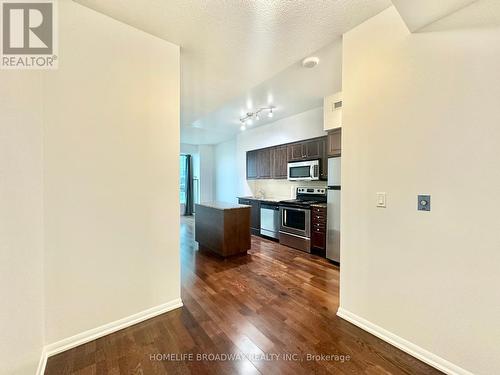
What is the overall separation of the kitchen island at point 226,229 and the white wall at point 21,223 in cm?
228

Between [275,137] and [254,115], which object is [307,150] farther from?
[254,115]

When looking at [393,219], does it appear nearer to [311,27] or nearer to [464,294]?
[464,294]

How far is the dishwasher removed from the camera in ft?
14.9

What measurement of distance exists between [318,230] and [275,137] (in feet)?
8.21

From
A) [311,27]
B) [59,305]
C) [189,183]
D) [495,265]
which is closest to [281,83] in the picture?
[311,27]

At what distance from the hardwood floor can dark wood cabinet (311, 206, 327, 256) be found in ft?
3.00

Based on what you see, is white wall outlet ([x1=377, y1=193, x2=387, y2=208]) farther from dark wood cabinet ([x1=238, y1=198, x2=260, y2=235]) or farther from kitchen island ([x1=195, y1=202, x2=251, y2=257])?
dark wood cabinet ([x1=238, y1=198, x2=260, y2=235])

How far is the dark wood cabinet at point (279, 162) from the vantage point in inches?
190

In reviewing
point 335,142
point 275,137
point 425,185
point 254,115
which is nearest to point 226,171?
point 275,137

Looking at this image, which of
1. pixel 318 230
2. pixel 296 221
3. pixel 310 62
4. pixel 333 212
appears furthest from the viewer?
pixel 296 221

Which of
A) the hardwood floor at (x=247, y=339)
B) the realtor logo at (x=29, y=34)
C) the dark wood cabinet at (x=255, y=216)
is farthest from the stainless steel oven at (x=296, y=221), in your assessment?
the realtor logo at (x=29, y=34)

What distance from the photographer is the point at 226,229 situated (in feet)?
11.6

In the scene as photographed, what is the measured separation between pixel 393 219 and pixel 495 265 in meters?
0.57

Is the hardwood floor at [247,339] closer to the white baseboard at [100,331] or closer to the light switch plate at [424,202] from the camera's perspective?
the white baseboard at [100,331]
